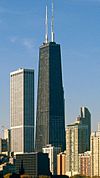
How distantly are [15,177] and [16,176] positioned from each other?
59.3 inches

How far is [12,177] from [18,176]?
51.9 inches

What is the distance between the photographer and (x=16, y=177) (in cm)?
14312

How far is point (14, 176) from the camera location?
14462 cm

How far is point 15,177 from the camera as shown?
470 feet

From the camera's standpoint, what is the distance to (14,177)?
143m

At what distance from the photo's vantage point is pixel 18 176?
143750 mm

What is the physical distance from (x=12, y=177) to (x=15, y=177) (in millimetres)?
843

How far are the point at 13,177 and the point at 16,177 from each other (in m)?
0.67

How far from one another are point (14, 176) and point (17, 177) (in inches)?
93.6

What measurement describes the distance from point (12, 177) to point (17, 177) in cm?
180

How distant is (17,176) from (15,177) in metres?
1.07
